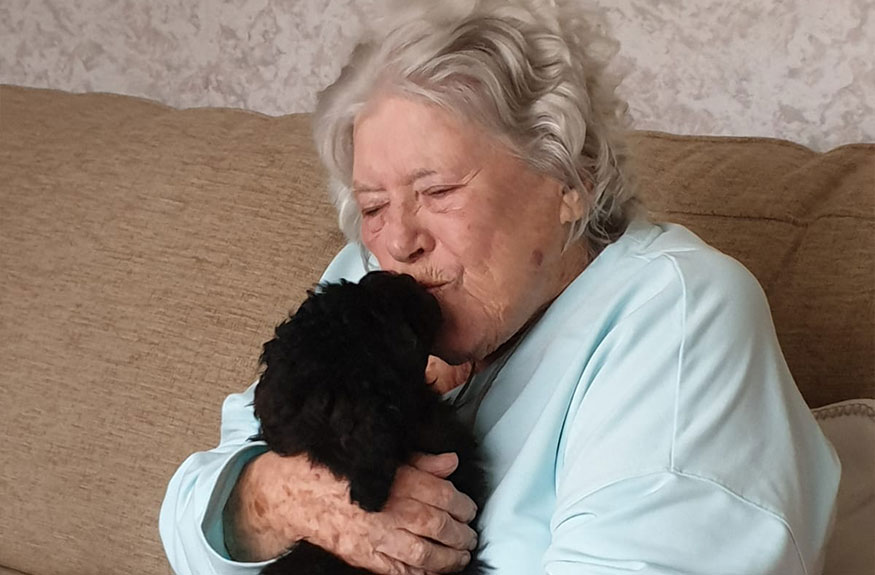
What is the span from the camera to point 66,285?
178 centimetres

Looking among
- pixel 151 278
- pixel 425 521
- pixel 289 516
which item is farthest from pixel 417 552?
pixel 151 278

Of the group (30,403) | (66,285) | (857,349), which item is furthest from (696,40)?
(30,403)

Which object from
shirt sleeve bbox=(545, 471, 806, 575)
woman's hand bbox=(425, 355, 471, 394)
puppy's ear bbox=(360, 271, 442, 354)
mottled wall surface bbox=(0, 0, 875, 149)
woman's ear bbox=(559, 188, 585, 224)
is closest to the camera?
shirt sleeve bbox=(545, 471, 806, 575)

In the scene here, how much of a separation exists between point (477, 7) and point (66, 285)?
1.00 meters

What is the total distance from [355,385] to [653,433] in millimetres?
277

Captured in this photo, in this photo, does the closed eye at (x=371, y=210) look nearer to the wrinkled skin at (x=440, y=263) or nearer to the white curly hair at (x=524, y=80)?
the wrinkled skin at (x=440, y=263)

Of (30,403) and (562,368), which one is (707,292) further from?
(30,403)

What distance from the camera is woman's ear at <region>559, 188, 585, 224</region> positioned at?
1.12m

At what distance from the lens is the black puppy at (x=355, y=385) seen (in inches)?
37.4

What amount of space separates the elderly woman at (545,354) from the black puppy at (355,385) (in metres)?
0.04

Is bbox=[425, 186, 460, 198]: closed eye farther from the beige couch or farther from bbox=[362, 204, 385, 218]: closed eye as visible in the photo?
the beige couch

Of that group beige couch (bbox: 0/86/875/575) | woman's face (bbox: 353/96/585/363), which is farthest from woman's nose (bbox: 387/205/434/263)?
beige couch (bbox: 0/86/875/575)

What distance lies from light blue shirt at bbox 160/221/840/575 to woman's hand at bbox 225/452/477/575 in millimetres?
46

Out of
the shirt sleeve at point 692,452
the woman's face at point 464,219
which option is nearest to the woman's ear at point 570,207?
the woman's face at point 464,219
